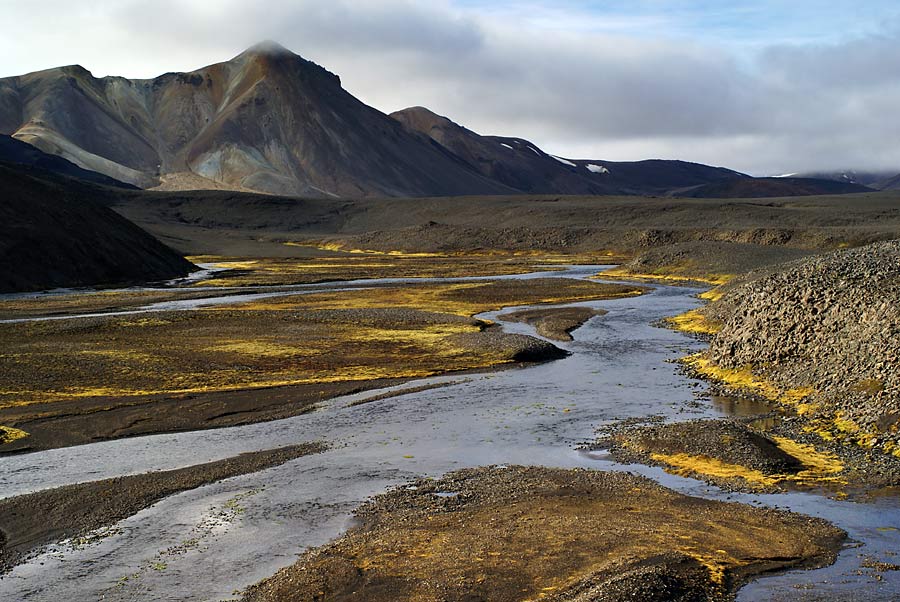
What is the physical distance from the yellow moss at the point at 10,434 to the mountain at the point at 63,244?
61289 millimetres

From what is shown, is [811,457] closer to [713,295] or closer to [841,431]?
[841,431]

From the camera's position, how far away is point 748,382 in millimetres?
38969

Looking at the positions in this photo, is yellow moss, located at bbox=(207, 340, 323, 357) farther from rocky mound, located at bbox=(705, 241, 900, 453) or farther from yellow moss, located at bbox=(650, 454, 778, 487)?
yellow moss, located at bbox=(650, 454, 778, 487)

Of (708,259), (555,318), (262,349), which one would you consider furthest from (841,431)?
(708,259)

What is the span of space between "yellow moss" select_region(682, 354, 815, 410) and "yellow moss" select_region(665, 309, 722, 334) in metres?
11.8

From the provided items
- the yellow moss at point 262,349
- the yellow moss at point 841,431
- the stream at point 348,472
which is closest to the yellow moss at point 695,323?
the stream at point 348,472

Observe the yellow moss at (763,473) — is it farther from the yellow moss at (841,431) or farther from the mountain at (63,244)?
the mountain at (63,244)

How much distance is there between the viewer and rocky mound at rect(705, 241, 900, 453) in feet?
99.0

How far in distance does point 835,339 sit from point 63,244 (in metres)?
86.7

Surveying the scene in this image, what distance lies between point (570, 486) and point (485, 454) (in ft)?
16.0

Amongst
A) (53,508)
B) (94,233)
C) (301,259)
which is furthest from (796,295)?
(301,259)

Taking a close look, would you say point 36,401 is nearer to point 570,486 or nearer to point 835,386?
point 570,486

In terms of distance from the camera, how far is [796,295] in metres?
40.2

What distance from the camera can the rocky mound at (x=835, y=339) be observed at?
99.0ft
